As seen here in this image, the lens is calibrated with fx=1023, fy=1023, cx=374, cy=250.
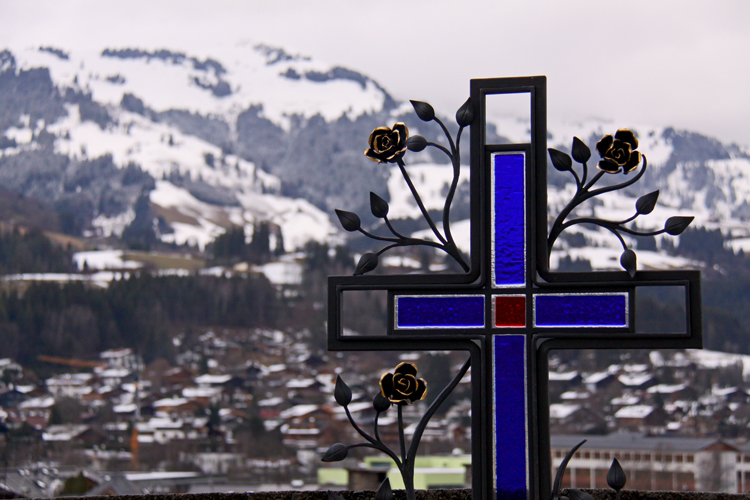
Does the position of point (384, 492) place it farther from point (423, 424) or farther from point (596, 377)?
point (596, 377)

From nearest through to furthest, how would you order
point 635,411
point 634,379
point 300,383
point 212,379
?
1. point 635,411
2. point 634,379
3. point 300,383
4. point 212,379

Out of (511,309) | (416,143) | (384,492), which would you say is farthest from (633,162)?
(384,492)

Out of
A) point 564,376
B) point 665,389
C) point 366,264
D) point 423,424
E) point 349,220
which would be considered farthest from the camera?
point 564,376

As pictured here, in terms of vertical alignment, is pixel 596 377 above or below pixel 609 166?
below

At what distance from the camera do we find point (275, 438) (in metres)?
153

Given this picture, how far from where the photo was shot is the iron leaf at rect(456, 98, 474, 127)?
237 inches

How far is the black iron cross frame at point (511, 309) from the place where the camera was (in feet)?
19.3

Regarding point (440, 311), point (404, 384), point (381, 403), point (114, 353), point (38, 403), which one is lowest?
point (38, 403)

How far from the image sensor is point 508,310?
19.9 ft

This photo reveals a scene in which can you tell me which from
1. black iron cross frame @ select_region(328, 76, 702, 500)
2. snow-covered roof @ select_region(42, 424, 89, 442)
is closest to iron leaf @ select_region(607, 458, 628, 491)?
black iron cross frame @ select_region(328, 76, 702, 500)

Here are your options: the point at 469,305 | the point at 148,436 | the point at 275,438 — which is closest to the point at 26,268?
the point at 148,436

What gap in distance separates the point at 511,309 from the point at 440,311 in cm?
42

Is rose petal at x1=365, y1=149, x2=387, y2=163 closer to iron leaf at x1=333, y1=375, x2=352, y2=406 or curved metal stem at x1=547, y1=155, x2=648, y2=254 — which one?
curved metal stem at x1=547, y1=155, x2=648, y2=254

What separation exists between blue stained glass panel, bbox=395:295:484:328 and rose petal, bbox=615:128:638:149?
122 centimetres
